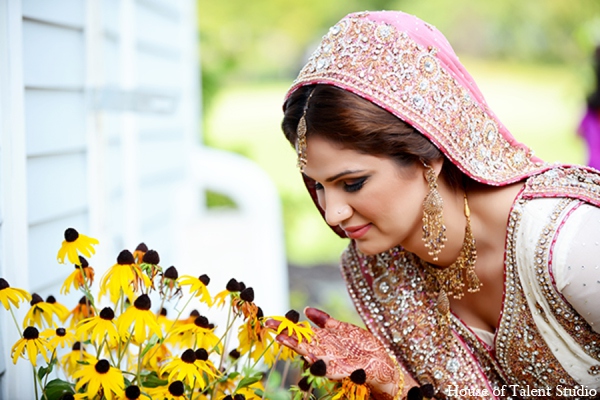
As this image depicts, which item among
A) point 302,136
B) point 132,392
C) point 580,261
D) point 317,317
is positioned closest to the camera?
point 132,392

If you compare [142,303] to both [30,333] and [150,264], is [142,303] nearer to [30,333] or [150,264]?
[150,264]

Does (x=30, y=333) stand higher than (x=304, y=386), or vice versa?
(x=30, y=333)

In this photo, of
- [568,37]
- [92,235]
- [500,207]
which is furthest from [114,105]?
[568,37]

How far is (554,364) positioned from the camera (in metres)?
1.94

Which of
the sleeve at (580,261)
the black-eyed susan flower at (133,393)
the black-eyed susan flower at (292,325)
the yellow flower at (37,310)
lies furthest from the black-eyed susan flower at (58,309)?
the sleeve at (580,261)

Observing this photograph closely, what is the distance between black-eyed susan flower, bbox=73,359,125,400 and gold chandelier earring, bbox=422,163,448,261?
970 mm

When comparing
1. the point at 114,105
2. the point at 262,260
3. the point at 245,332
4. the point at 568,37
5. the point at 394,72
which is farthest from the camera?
the point at 568,37

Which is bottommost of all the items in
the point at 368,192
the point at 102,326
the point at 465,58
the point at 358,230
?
the point at 102,326

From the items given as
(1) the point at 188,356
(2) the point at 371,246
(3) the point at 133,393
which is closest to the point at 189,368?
(1) the point at 188,356

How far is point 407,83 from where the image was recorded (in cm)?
179

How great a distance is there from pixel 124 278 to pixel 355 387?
1.85 ft

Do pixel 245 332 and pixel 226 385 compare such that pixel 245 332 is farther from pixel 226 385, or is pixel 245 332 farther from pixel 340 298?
pixel 340 298

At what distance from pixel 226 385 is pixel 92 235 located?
1101 mm

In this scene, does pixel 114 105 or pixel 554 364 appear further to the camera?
pixel 114 105
